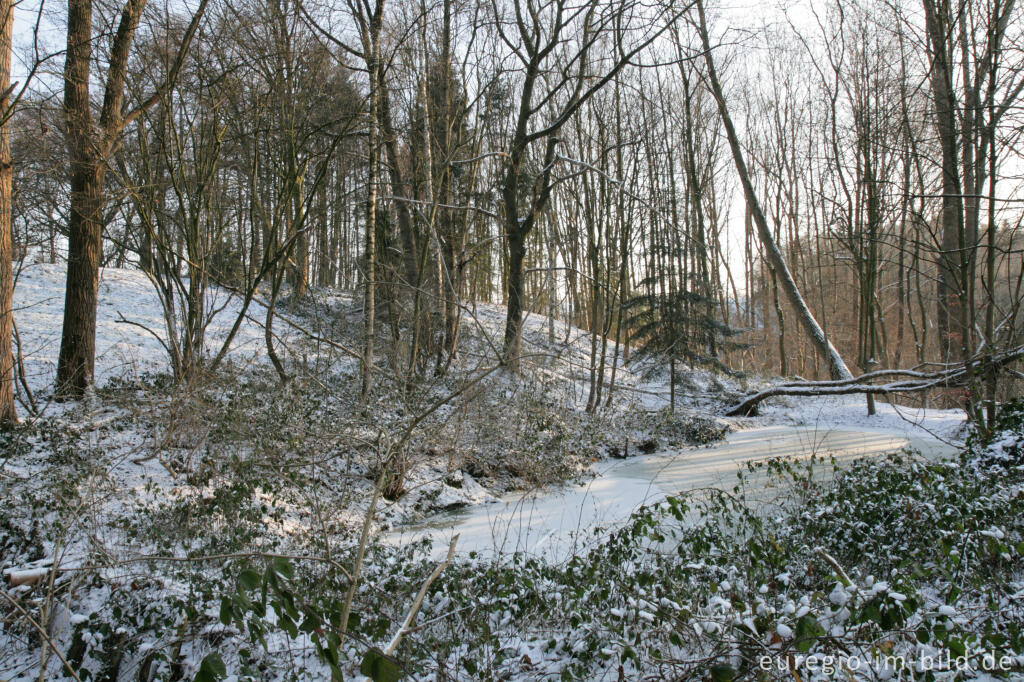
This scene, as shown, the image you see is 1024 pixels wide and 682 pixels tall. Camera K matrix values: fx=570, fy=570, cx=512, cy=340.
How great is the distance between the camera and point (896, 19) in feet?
28.4

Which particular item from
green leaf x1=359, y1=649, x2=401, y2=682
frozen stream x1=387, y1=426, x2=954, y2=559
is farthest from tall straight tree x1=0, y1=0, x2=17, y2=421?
green leaf x1=359, y1=649, x2=401, y2=682

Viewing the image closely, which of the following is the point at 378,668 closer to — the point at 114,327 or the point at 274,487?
the point at 274,487

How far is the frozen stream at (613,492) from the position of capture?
19.2 ft

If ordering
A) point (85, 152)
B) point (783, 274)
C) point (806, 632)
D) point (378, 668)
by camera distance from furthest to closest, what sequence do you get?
point (783, 274), point (85, 152), point (806, 632), point (378, 668)

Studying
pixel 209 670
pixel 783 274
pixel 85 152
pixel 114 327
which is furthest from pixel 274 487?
pixel 783 274

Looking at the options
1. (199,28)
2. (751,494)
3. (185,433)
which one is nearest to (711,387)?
(751,494)

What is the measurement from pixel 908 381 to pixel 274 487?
9.98 meters

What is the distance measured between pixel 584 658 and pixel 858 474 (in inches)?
169

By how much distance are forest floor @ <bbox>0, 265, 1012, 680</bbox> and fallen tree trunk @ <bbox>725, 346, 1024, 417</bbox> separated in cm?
52

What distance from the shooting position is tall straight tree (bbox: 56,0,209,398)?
783 cm

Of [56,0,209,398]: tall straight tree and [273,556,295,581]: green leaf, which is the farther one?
[56,0,209,398]: tall straight tree

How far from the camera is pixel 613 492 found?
24.8 feet

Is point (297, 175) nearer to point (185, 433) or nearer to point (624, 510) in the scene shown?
point (185, 433)

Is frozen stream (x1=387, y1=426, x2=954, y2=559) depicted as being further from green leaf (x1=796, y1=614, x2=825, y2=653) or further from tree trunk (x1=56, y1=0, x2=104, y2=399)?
tree trunk (x1=56, y1=0, x2=104, y2=399)
